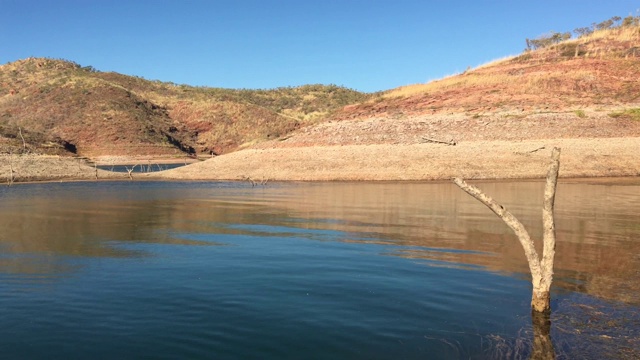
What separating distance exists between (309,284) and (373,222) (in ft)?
29.2

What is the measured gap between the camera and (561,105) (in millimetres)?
43344

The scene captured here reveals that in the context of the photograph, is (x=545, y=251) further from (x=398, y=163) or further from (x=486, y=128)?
(x=486, y=128)

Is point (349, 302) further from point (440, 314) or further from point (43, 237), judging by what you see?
point (43, 237)

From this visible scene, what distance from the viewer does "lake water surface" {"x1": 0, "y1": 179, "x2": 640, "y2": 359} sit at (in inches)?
285

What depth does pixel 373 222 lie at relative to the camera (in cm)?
1909

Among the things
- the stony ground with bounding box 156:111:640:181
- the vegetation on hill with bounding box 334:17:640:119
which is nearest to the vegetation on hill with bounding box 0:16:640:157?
the vegetation on hill with bounding box 334:17:640:119

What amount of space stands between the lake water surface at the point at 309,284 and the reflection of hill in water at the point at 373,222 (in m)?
0.10

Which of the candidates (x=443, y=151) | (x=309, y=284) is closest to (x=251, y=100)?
(x=443, y=151)

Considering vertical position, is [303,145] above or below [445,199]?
above

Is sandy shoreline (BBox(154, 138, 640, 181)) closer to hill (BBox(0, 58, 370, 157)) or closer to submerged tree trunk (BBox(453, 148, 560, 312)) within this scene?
submerged tree trunk (BBox(453, 148, 560, 312))

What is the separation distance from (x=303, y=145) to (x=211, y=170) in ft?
28.9

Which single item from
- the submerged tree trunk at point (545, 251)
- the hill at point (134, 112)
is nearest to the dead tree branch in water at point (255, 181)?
the submerged tree trunk at point (545, 251)

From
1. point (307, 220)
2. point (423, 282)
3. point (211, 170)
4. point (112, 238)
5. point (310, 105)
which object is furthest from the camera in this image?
point (310, 105)

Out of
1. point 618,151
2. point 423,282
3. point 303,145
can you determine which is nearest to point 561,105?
point 618,151
